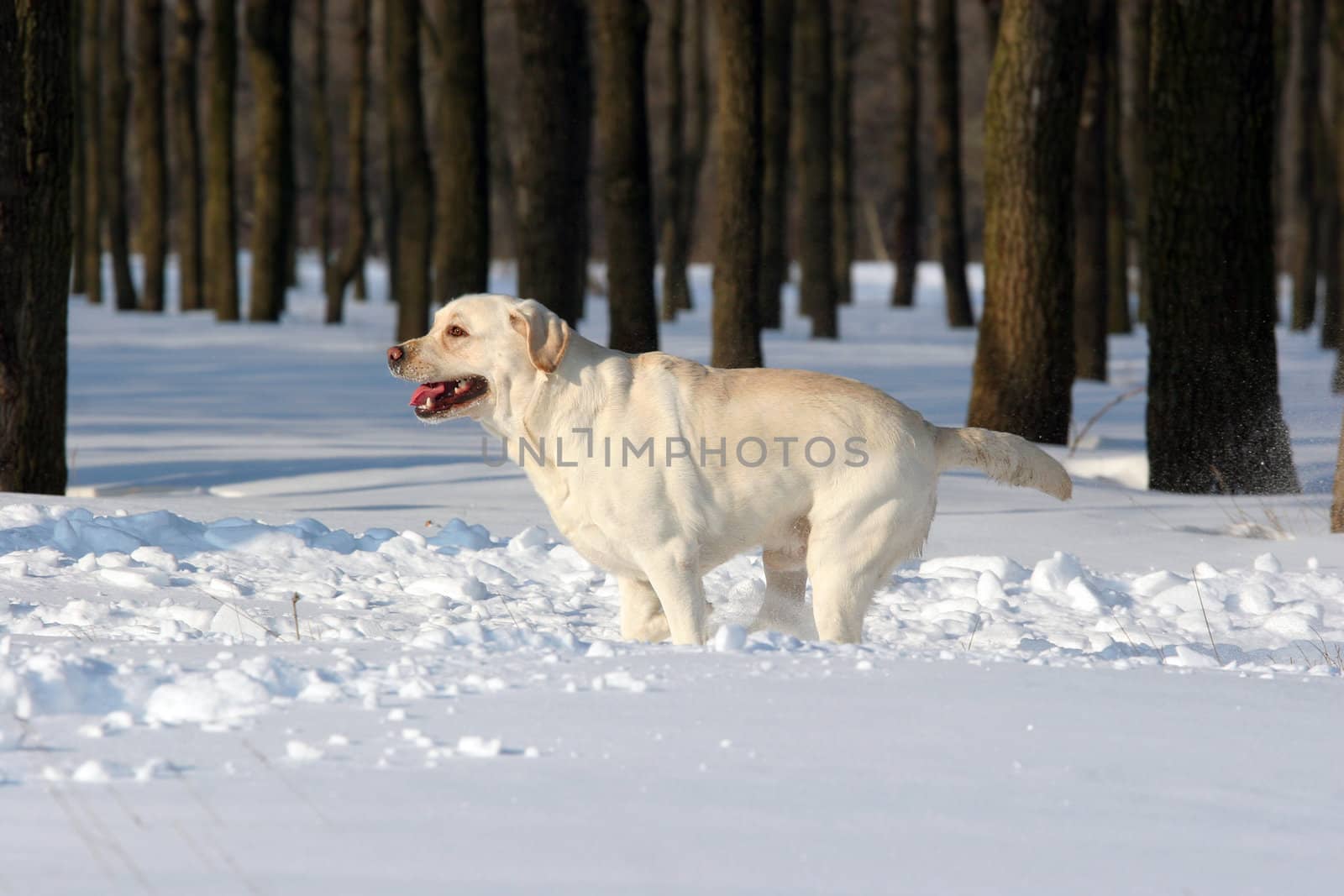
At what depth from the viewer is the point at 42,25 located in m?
8.55

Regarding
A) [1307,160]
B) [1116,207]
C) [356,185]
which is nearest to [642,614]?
[1116,207]

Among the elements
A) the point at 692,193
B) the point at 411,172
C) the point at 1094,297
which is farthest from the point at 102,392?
the point at 692,193

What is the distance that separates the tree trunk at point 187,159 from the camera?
2728cm

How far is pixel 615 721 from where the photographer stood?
3.35 meters

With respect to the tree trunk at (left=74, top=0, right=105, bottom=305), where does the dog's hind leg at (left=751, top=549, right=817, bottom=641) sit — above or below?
below

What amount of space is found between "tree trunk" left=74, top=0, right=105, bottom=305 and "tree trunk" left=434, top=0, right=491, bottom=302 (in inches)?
613

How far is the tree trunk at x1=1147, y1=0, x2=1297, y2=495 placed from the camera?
31.8ft

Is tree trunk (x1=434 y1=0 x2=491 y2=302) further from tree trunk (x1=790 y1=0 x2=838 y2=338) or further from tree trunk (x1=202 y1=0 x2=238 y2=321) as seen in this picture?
tree trunk (x1=202 y1=0 x2=238 y2=321)

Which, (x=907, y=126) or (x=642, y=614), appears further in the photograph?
(x=907, y=126)

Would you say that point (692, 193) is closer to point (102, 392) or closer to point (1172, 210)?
point (102, 392)

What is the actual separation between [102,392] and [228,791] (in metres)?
13.4

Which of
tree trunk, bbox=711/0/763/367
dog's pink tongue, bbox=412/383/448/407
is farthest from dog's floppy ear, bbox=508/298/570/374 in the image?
tree trunk, bbox=711/0/763/367

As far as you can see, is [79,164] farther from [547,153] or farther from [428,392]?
[428,392]

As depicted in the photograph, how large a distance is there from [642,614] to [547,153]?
29.2 ft
